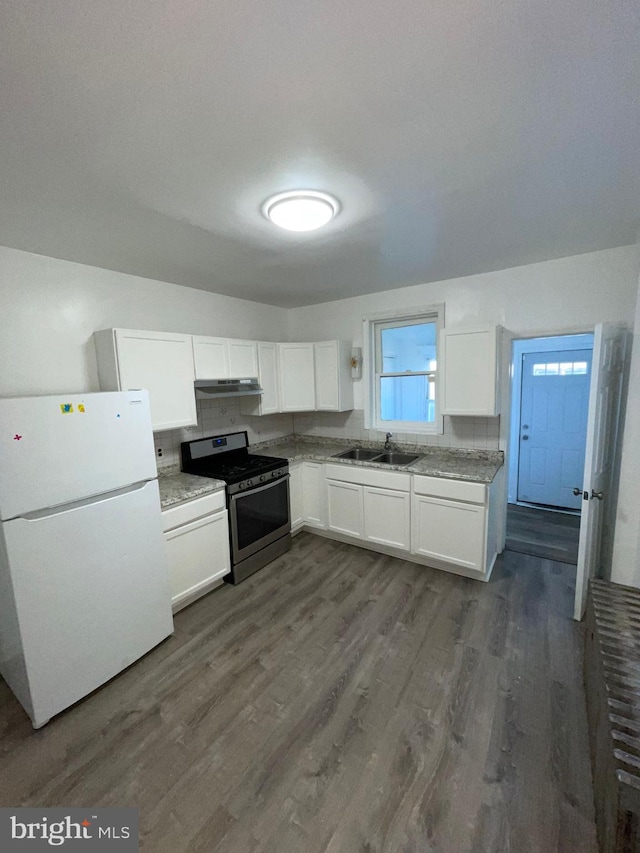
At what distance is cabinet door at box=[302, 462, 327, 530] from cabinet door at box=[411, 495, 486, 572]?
983 mm

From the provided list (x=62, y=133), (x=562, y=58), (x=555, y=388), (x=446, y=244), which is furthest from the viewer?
(x=555, y=388)

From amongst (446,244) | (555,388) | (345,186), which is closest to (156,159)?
(345,186)

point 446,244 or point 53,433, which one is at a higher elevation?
point 446,244

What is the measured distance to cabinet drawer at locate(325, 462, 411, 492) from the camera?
10.0 feet

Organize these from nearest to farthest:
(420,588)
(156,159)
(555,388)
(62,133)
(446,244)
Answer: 1. (62,133)
2. (156,159)
3. (446,244)
4. (420,588)
5. (555,388)

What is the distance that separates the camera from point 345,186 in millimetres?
1570

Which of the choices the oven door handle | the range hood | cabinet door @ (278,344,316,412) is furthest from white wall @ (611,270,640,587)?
the range hood

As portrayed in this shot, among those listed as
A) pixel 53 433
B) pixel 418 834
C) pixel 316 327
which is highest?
pixel 316 327

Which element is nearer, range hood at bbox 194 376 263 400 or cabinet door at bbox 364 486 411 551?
range hood at bbox 194 376 263 400

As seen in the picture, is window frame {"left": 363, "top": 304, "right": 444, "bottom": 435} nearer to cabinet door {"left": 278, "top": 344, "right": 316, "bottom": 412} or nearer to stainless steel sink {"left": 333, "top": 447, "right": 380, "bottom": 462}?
stainless steel sink {"left": 333, "top": 447, "right": 380, "bottom": 462}

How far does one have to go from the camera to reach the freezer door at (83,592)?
166 centimetres

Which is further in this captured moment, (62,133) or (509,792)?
(509,792)

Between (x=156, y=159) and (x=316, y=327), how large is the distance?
2883 millimetres

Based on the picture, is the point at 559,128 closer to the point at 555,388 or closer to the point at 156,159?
the point at 156,159
